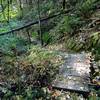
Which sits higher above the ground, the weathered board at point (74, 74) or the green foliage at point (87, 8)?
the green foliage at point (87, 8)

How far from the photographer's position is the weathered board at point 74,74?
5.73m

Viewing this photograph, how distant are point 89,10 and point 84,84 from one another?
5.28 meters

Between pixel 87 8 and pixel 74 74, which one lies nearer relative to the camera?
pixel 74 74

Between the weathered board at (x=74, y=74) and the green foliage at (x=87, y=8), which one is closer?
the weathered board at (x=74, y=74)

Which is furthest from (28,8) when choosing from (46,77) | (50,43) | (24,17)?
(46,77)

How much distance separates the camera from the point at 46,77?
6.13 metres

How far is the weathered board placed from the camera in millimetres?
5734

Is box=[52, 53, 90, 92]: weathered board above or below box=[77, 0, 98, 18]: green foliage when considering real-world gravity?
below

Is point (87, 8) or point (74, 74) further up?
point (87, 8)

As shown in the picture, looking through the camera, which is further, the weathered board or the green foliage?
the green foliage

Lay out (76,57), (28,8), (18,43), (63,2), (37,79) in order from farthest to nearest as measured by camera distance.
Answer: (28,8)
(63,2)
(18,43)
(76,57)
(37,79)

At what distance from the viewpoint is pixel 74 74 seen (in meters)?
6.26

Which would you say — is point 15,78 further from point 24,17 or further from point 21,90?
point 24,17

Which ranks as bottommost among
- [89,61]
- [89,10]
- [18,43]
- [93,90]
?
[93,90]
